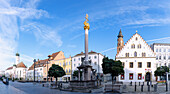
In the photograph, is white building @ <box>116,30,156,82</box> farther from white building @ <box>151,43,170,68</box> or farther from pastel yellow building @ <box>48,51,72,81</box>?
pastel yellow building @ <box>48,51,72,81</box>

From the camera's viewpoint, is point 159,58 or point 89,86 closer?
point 89,86

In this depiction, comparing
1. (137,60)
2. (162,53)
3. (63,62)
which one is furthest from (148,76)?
(63,62)

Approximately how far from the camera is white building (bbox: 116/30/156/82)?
50469 millimetres

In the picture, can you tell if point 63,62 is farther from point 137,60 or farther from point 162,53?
point 162,53

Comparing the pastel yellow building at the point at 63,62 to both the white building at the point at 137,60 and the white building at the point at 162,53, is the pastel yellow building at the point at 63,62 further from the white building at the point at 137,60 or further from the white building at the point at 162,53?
the white building at the point at 162,53

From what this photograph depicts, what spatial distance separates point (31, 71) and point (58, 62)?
31.5m

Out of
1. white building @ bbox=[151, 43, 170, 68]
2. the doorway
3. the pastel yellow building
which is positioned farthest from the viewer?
the pastel yellow building

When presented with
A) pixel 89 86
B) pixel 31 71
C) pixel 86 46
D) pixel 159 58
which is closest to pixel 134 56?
pixel 159 58

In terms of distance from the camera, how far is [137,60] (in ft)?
168

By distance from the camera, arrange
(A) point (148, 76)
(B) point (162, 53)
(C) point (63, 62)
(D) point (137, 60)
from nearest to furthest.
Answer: (A) point (148, 76) < (D) point (137, 60) < (B) point (162, 53) < (C) point (63, 62)

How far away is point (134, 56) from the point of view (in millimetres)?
51719

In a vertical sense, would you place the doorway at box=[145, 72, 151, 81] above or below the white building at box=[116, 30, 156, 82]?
below

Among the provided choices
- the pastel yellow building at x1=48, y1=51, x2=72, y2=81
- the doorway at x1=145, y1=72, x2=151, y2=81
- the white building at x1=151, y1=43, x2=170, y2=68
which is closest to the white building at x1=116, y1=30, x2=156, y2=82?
the doorway at x1=145, y1=72, x2=151, y2=81

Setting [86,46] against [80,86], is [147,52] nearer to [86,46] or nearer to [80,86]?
[86,46]
